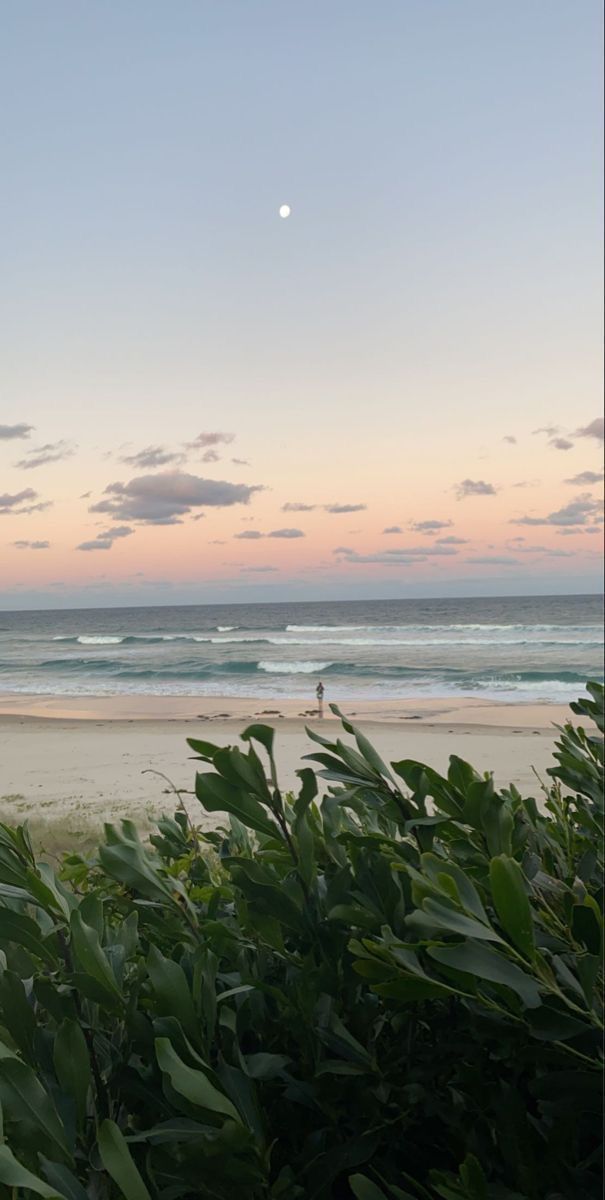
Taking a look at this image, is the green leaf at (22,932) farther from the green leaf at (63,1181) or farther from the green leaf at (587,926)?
the green leaf at (587,926)

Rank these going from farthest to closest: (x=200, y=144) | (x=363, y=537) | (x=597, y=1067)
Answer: (x=363, y=537) < (x=200, y=144) < (x=597, y=1067)

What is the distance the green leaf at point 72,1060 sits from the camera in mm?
301

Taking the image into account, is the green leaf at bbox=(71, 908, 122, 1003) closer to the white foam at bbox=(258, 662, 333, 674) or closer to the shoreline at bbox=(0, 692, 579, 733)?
the shoreline at bbox=(0, 692, 579, 733)

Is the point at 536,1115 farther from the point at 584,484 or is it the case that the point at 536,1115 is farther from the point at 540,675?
the point at 540,675

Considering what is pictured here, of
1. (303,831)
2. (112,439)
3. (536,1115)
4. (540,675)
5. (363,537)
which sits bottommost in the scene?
(540,675)

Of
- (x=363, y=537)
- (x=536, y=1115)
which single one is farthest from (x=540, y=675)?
(x=536, y=1115)

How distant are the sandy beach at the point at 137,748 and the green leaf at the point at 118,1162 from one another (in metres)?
0.23

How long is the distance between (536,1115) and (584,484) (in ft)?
5.42

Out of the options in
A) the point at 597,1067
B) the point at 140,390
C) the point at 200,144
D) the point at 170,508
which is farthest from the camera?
the point at 170,508

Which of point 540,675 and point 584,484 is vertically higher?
point 584,484

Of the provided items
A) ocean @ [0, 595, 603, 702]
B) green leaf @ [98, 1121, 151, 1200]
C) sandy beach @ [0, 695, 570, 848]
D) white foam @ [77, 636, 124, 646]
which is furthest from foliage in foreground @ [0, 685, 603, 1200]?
white foam @ [77, 636, 124, 646]

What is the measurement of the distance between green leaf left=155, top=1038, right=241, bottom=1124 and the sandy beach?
0.71ft

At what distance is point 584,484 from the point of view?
184cm

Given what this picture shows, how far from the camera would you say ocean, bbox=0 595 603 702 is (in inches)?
157
